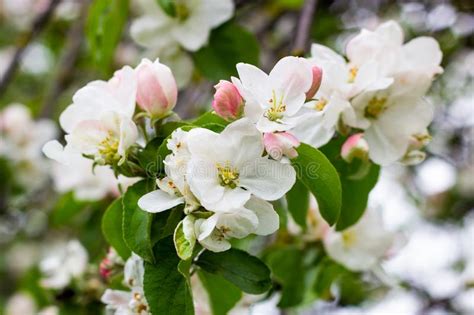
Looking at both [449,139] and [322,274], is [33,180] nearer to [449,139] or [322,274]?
[322,274]

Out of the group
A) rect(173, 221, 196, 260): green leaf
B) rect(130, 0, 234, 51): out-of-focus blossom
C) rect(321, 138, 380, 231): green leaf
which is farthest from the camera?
rect(130, 0, 234, 51): out-of-focus blossom

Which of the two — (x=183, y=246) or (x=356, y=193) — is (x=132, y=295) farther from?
(x=356, y=193)

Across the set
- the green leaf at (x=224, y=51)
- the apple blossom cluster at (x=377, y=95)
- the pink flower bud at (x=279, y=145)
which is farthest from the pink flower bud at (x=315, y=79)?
the green leaf at (x=224, y=51)

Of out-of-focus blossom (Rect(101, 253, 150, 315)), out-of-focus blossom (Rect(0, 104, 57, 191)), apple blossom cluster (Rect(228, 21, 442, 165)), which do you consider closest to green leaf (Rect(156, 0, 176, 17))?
apple blossom cluster (Rect(228, 21, 442, 165))

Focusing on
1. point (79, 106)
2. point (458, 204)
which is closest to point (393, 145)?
point (79, 106)

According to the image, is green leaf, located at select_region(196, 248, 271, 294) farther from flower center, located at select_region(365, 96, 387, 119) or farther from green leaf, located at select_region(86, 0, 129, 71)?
green leaf, located at select_region(86, 0, 129, 71)

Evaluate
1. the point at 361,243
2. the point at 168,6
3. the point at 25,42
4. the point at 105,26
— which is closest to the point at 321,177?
the point at 361,243
